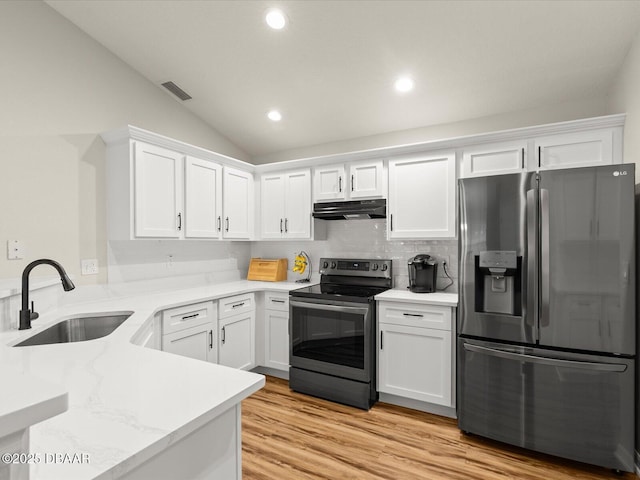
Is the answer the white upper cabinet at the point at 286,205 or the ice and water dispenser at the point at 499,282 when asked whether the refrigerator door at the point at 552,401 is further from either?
the white upper cabinet at the point at 286,205

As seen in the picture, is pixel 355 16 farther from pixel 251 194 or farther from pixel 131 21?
pixel 251 194

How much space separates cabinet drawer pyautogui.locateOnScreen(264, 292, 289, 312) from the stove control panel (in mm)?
542

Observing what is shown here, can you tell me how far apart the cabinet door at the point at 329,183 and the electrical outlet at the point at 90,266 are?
199 centimetres

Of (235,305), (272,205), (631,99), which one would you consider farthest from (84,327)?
(631,99)

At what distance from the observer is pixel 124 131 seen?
262 centimetres

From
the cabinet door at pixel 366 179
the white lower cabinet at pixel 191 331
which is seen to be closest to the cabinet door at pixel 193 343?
the white lower cabinet at pixel 191 331

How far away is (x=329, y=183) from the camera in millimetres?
3434

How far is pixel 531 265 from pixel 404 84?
1.70m

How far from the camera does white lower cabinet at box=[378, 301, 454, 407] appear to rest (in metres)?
2.63

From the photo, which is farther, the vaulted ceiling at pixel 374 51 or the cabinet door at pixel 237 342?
the cabinet door at pixel 237 342

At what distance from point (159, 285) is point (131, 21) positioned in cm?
213

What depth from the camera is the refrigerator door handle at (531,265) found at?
7.11 ft

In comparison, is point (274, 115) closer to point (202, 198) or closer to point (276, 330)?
point (202, 198)

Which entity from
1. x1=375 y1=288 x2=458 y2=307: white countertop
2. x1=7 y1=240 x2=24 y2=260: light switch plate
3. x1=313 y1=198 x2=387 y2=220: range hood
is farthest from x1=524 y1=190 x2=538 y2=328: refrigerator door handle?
x1=7 y1=240 x2=24 y2=260: light switch plate
